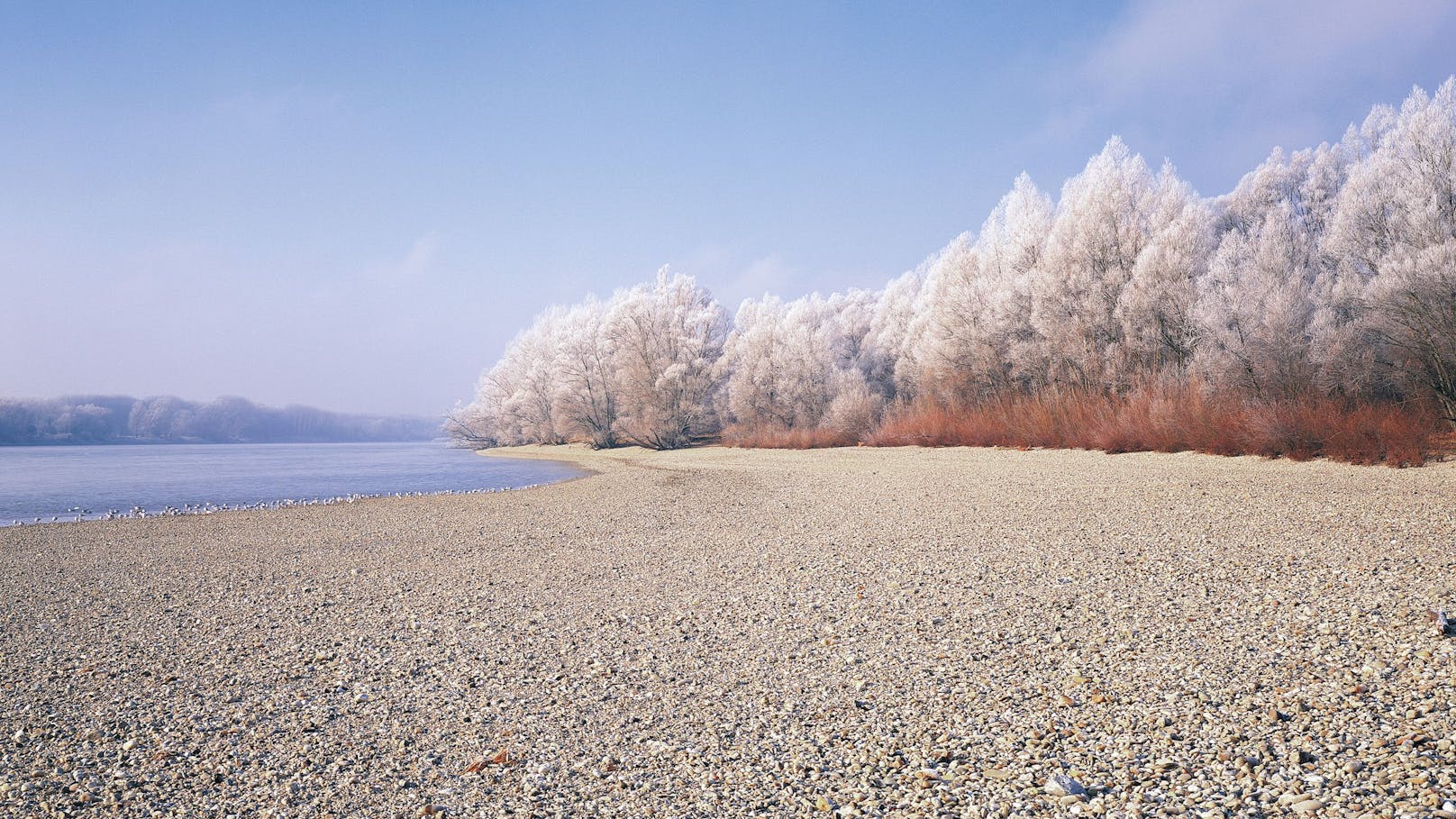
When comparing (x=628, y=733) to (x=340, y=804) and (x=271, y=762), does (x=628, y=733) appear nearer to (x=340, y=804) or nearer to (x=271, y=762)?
(x=340, y=804)

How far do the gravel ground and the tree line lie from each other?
8.79 metres

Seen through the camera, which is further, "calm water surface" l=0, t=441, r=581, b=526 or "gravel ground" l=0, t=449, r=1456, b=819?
"calm water surface" l=0, t=441, r=581, b=526

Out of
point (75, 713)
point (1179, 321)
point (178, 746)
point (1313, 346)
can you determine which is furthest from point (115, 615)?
point (1179, 321)

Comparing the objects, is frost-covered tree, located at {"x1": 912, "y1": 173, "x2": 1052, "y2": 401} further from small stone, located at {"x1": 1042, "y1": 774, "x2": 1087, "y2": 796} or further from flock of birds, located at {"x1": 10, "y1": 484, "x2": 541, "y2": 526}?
small stone, located at {"x1": 1042, "y1": 774, "x2": 1087, "y2": 796}

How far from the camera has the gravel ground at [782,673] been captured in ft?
10.8

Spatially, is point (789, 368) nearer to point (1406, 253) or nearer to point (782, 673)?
point (1406, 253)

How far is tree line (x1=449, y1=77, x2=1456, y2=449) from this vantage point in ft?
56.5

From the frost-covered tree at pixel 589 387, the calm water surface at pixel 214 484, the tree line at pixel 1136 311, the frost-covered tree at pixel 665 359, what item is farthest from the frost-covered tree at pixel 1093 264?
the frost-covered tree at pixel 589 387

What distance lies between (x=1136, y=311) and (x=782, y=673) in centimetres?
2177

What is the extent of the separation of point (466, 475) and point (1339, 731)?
1206 inches

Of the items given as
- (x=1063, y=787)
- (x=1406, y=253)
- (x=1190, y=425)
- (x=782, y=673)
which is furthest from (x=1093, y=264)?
(x=1063, y=787)

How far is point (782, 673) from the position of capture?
483 cm

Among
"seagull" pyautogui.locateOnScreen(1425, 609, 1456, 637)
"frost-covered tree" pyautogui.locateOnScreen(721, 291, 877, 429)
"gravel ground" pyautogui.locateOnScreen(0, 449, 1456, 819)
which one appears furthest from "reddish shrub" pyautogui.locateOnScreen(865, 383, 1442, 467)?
"seagull" pyautogui.locateOnScreen(1425, 609, 1456, 637)

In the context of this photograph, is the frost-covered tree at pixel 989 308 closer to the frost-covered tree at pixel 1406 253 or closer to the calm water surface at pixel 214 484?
the frost-covered tree at pixel 1406 253
